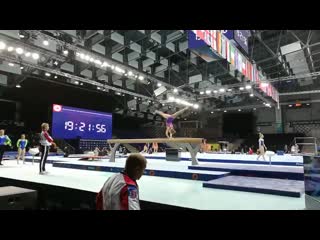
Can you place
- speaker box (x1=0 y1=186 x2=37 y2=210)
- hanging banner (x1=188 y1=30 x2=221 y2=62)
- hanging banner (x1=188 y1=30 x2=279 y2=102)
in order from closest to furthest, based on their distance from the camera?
1. speaker box (x1=0 y1=186 x2=37 y2=210)
2. hanging banner (x1=188 y1=30 x2=221 y2=62)
3. hanging banner (x1=188 y1=30 x2=279 y2=102)

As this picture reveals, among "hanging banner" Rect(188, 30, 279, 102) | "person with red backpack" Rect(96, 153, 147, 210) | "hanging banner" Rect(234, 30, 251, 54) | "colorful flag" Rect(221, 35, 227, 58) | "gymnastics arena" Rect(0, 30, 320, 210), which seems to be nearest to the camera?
"person with red backpack" Rect(96, 153, 147, 210)

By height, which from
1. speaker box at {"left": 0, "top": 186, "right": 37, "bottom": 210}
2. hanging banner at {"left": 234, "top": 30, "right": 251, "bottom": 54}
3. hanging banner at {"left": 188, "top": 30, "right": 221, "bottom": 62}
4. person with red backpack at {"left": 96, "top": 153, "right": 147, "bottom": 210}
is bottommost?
speaker box at {"left": 0, "top": 186, "right": 37, "bottom": 210}

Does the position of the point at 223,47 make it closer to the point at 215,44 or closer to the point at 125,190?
the point at 215,44

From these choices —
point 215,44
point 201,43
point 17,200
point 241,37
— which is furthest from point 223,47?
point 17,200

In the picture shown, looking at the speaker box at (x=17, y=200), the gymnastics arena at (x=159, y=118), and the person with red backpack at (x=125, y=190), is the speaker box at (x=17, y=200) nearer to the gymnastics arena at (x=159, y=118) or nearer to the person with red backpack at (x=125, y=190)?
the gymnastics arena at (x=159, y=118)

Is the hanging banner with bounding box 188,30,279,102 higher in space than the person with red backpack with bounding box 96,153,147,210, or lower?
higher

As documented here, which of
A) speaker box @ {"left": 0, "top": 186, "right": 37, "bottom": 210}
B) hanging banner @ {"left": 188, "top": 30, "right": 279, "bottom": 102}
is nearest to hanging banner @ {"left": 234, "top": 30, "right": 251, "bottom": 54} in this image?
hanging banner @ {"left": 188, "top": 30, "right": 279, "bottom": 102}

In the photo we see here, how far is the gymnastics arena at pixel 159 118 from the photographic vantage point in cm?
374

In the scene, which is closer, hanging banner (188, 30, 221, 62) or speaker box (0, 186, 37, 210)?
speaker box (0, 186, 37, 210)

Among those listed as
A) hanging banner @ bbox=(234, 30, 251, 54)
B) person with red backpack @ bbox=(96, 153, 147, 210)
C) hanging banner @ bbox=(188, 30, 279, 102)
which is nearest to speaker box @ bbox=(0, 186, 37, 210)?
person with red backpack @ bbox=(96, 153, 147, 210)

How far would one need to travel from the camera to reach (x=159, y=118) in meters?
27.4

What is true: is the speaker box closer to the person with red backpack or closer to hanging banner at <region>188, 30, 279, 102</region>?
the person with red backpack

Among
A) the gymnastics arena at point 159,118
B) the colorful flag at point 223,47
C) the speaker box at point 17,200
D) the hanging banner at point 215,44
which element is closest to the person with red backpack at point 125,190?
the gymnastics arena at point 159,118

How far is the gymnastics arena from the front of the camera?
12.3 ft
